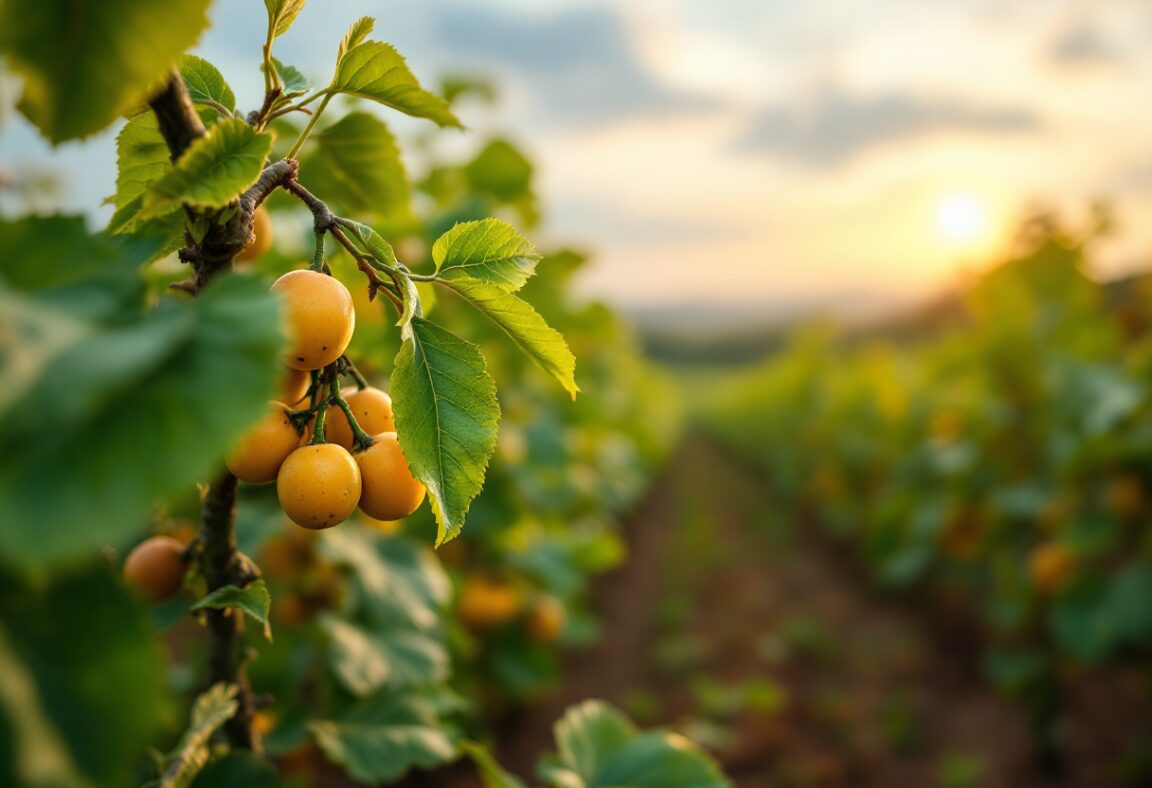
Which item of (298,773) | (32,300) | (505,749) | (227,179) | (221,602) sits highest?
(227,179)

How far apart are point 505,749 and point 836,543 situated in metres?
6.44

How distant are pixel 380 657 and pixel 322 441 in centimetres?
111

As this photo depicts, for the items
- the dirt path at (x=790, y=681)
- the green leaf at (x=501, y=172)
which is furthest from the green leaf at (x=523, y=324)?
the dirt path at (x=790, y=681)

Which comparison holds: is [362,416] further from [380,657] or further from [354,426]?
[380,657]

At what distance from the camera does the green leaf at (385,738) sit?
131cm

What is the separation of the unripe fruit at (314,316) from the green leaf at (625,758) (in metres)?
0.85

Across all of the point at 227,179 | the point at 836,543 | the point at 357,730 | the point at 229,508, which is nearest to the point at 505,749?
the point at 357,730

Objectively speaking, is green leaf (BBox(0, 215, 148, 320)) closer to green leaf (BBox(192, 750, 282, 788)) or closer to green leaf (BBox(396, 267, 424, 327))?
green leaf (BBox(396, 267, 424, 327))

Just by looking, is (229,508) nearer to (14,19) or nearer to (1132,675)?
(14,19)

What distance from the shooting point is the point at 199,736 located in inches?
34.0

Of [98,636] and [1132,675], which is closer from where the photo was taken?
[98,636]

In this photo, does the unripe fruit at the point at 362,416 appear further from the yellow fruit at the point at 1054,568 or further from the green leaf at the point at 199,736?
the yellow fruit at the point at 1054,568

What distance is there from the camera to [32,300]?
1.55 feet

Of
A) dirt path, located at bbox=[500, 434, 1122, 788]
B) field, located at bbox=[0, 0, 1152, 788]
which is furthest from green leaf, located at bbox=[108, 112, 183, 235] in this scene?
dirt path, located at bbox=[500, 434, 1122, 788]
